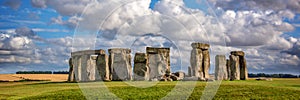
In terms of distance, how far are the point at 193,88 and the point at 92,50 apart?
15536 millimetres

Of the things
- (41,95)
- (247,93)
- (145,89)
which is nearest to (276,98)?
(247,93)

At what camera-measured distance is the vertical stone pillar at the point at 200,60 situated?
35500 millimetres

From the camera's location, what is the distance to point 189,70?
3644cm

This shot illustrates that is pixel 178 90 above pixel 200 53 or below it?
below

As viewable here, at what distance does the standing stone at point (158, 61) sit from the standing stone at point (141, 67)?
1143 mm

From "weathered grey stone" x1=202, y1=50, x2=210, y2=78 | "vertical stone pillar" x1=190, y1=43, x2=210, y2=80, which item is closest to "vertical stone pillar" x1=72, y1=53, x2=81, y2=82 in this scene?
"vertical stone pillar" x1=190, y1=43, x2=210, y2=80

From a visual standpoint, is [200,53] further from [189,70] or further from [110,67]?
[110,67]

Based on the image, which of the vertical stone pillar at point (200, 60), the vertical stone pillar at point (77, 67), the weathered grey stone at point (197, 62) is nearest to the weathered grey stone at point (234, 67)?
the vertical stone pillar at point (200, 60)

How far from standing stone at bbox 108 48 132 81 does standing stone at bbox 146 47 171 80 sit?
2125 millimetres

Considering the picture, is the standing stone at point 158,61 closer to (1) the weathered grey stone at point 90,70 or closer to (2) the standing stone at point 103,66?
(2) the standing stone at point 103,66

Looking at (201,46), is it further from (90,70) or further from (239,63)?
(90,70)

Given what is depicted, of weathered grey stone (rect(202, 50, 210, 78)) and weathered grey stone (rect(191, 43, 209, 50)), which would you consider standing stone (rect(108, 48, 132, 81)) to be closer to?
weathered grey stone (rect(191, 43, 209, 50))

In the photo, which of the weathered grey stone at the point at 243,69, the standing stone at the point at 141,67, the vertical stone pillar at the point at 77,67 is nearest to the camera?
the standing stone at the point at 141,67

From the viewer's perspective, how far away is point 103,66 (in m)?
36.2
